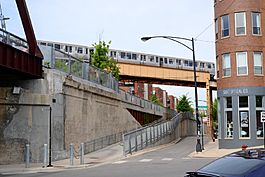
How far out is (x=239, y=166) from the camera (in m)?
6.30

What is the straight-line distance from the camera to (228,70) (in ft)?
117

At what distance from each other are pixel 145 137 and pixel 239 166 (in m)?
30.0

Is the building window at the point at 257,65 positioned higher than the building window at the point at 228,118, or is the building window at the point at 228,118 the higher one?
the building window at the point at 257,65

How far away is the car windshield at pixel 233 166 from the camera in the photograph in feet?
20.2

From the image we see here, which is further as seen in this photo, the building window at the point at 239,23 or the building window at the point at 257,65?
the building window at the point at 239,23

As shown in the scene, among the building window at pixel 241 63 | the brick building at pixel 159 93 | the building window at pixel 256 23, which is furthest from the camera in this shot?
the brick building at pixel 159 93

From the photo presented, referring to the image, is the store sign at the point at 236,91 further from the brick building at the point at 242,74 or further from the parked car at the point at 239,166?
the parked car at the point at 239,166

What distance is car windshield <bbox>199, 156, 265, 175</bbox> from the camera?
6172 millimetres

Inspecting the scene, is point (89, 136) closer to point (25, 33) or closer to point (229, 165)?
point (25, 33)

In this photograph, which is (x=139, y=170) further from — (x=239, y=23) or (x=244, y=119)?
(x=239, y=23)

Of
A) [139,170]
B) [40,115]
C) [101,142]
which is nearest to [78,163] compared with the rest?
[40,115]

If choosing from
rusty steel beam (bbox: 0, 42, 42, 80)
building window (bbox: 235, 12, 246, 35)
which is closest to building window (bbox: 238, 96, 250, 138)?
building window (bbox: 235, 12, 246, 35)

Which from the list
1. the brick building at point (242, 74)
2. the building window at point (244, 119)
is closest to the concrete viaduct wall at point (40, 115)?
the brick building at point (242, 74)

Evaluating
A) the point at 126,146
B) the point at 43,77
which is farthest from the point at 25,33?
the point at 126,146
